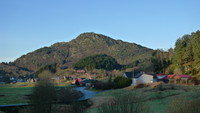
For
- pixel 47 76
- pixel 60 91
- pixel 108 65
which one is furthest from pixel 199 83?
pixel 108 65

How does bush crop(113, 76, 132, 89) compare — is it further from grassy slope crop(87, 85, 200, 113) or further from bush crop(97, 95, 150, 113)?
bush crop(97, 95, 150, 113)

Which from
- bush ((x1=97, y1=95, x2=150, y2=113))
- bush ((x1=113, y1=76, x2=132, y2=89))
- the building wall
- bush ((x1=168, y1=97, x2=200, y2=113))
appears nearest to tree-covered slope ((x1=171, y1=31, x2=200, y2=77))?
the building wall

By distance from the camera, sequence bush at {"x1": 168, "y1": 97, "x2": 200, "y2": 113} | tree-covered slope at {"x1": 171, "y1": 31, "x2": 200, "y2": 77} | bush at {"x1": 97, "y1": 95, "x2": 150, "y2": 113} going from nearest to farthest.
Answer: bush at {"x1": 168, "y1": 97, "x2": 200, "y2": 113} → bush at {"x1": 97, "y1": 95, "x2": 150, "y2": 113} → tree-covered slope at {"x1": 171, "y1": 31, "x2": 200, "y2": 77}

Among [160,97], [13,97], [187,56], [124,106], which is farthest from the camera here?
[187,56]

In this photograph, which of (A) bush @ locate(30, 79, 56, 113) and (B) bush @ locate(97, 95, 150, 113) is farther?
(A) bush @ locate(30, 79, 56, 113)

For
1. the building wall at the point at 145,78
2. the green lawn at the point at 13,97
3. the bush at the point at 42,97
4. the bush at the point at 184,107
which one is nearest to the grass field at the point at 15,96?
the green lawn at the point at 13,97

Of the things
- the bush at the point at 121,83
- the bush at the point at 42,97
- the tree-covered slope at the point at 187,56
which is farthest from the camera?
the tree-covered slope at the point at 187,56

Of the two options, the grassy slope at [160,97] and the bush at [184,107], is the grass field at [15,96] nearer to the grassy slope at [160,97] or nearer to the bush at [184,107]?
the grassy slope at [160,97]

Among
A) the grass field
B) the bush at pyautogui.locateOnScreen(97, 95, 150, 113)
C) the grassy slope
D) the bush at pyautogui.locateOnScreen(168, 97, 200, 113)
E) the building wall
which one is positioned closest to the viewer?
the bush at pyautogui.locateOnScreen(168, 97, 200, 113)

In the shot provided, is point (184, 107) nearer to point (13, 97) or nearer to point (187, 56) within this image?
point (13, 97)

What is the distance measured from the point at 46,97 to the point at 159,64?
277 ft

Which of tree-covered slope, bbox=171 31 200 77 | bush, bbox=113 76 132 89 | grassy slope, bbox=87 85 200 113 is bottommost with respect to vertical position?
grassy slope, bbox=87 85 200 113

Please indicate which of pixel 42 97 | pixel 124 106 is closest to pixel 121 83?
pixel 42 97

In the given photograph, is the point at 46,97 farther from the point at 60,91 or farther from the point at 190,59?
the point at 190,59
